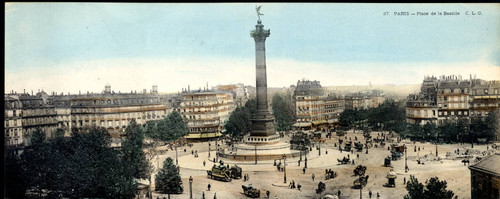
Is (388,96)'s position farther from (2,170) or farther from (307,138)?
(2,170)

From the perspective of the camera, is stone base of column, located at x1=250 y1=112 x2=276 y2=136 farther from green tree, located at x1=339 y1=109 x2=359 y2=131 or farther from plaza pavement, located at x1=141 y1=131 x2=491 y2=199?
green tree, located at x1=339 y1=109 x2=359 y2=131

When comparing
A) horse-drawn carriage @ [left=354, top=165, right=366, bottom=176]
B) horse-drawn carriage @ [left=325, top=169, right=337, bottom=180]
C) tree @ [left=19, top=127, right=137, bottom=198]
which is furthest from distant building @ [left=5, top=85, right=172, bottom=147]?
horse-drawn carriage @ [left=354, top=165, right=366, bottom=176]

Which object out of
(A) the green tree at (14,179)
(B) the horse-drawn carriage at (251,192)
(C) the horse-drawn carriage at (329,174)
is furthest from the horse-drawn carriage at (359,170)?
(A) the green tree at (14,179)

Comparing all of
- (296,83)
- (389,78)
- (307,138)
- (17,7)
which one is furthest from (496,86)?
(17,7)

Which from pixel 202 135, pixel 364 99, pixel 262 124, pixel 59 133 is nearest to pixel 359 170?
pixel 364 99

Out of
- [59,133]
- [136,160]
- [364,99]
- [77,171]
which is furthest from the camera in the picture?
[364,99]

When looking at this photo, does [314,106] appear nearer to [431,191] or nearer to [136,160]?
[431,191]

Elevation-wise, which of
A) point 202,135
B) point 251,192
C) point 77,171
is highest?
point 202,135
